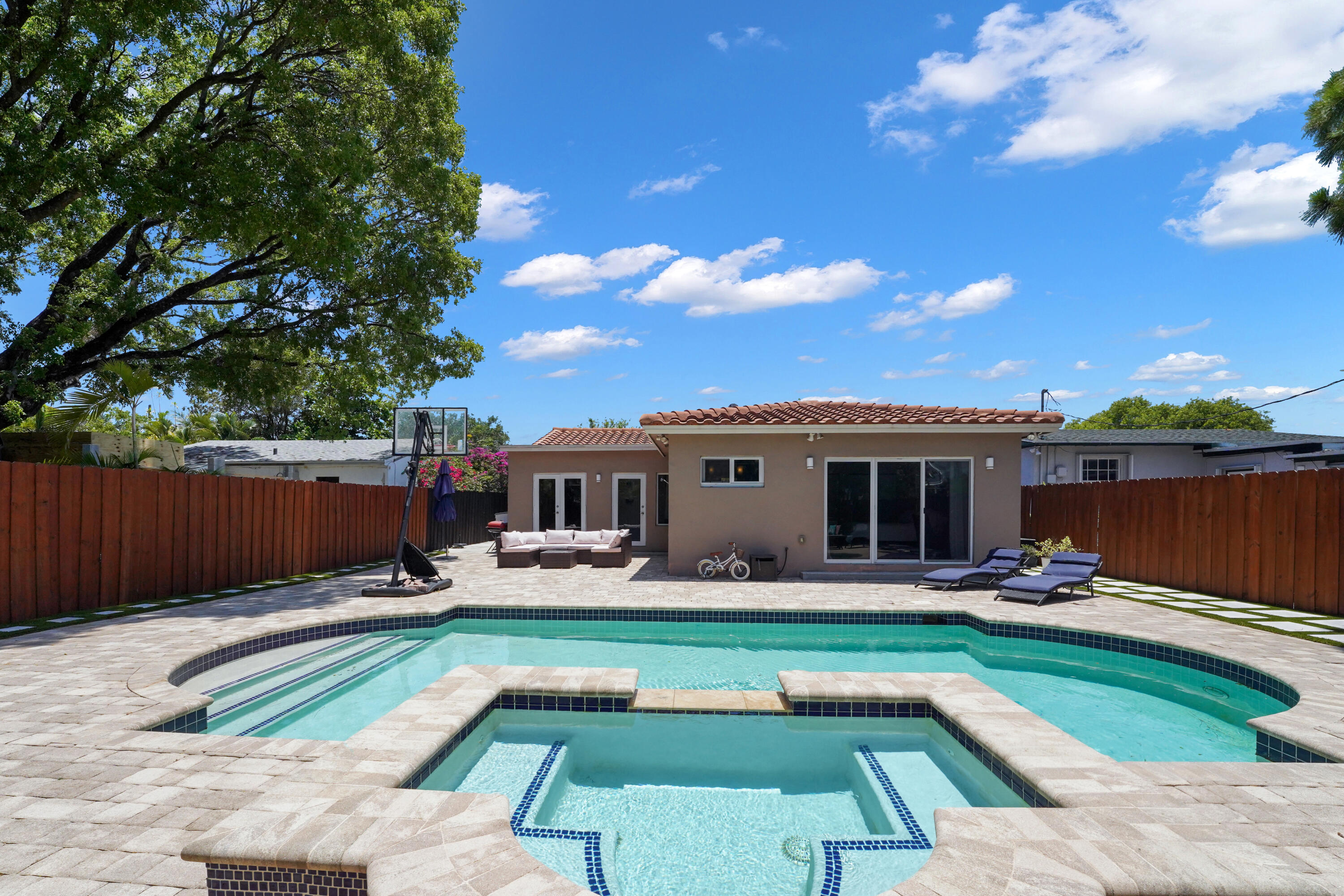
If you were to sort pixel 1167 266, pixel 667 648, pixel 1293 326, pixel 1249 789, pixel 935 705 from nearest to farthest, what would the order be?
pixel 1249 789
pixel 935 705
pixel 667 648
pixel 1167 266
pixel 1293 326

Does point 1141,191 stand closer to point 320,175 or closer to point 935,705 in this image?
point 935,705

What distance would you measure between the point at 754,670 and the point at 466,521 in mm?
17012

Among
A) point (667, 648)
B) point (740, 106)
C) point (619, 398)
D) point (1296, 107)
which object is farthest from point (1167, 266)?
point (619, 398)

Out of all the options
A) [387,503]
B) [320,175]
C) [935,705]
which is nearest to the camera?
[935,705]

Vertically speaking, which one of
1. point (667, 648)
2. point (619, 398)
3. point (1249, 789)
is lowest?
point (667, 648)

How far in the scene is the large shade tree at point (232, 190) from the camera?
36.7ft

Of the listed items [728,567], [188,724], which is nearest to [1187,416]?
[728,567]

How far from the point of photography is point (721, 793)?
454cm

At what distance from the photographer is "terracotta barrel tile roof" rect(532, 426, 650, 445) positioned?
18859 millimetres

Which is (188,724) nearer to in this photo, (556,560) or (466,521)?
(556,560)

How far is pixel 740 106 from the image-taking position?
1515 cm

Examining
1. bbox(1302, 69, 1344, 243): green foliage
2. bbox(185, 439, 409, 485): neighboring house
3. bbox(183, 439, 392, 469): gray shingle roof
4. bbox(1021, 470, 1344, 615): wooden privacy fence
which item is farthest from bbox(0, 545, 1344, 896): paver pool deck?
bbox(183, 439, 392, 469): gray shingle roof

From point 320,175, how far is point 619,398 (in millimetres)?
38228

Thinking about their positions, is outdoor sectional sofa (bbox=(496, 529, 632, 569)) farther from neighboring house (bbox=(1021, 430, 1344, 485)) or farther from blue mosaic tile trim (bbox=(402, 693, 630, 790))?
neighboring house (bbox=(1021, 430, 1344, 485))
